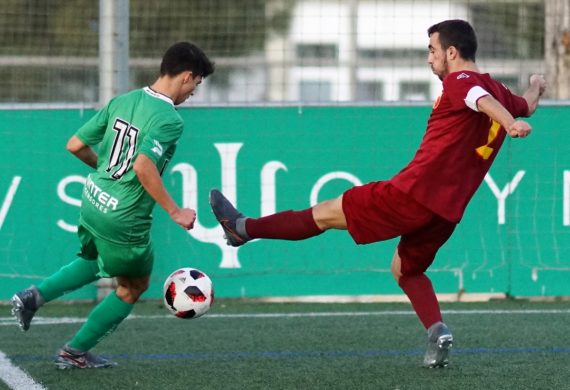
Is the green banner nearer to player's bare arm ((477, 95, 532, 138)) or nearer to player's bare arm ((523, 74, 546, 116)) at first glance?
player's bare arm ((523, 74, 546, 116))

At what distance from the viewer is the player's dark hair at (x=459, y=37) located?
6.19 m

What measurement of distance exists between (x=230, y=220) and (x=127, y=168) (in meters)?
0.62

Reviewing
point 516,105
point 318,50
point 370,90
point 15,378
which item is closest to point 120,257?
point 15,378

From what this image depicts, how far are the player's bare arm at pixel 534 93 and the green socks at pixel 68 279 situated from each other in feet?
8.12

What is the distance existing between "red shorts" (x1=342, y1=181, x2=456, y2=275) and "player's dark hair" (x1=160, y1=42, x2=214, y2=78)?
1001mm

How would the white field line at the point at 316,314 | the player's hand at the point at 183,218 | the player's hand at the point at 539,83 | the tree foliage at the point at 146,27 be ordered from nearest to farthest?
the player's hand at the point at 183,218 < the player's hand at the point at 539,83 < the white field line at the point at 316,314 < the tree foliage at the point at 146,27

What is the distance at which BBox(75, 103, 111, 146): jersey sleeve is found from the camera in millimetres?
6301

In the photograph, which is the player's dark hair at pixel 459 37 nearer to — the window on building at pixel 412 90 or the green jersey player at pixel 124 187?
the green jersey player at pixel 124 187

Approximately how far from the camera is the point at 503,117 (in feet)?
18.6

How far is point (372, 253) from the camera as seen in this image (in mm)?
9789

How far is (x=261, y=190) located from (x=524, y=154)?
7.00 ft

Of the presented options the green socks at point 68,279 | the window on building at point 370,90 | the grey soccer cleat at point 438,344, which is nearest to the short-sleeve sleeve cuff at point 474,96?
the grey soccer cleat at point 438,344

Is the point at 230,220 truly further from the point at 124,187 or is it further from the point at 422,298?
the point at 422,298

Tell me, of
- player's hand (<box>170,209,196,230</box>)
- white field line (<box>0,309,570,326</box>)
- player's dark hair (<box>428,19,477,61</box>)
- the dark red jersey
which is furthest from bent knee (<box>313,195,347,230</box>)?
white field line (<box>0,309,570,326</box>)
